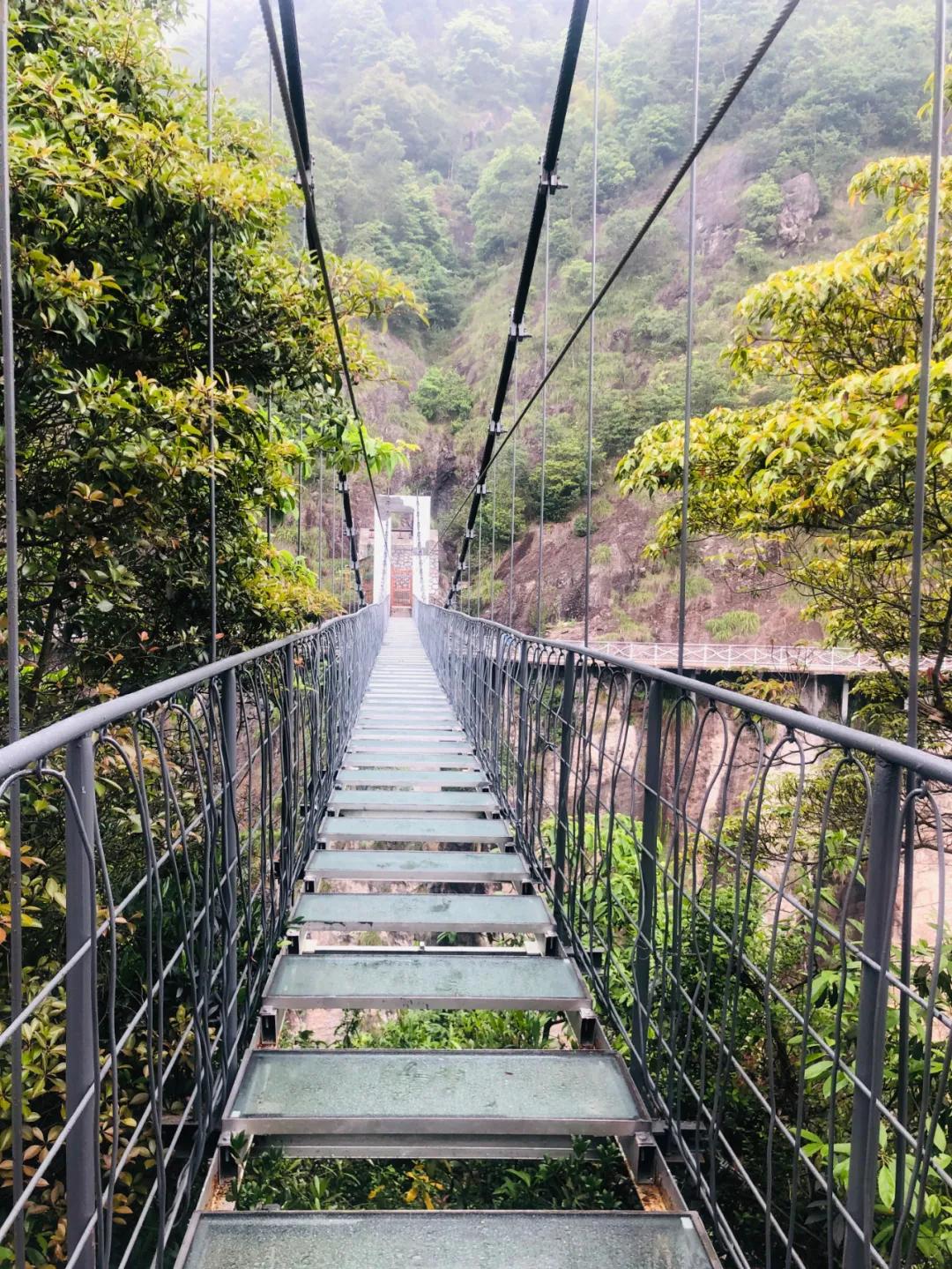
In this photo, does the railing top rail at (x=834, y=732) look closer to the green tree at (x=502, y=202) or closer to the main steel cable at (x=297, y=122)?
the main steel cable at (x=297, y=122)

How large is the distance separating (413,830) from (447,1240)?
160 centimetres

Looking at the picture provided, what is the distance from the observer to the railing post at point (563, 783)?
6.66 ft

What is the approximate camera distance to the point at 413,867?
2359 millimetres

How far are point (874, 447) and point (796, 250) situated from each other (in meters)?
22.9

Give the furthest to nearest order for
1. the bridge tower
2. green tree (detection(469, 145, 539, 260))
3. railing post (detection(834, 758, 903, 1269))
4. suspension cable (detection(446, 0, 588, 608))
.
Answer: green tree (detection(469, 145, 539, 260)) → the bridge tower → suspension cable (detection(446, 0, 588, 608)) → railing post (detection(834, 758, 903, 1269))

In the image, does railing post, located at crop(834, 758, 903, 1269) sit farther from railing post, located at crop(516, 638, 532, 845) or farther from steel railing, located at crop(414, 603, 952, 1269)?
railing post, located at crop(516, 638, 532, 845)

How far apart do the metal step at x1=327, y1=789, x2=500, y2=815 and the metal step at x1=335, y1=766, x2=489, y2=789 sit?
0.27ft

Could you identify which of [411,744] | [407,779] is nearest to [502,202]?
[411,744]

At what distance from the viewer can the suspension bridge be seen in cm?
78

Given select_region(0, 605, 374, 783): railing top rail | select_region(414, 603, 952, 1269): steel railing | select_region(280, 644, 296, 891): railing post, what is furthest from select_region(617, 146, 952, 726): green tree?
select_region(0, 605, 374, 783): railing top rail

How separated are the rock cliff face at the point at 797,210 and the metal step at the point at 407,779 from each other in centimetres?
2296

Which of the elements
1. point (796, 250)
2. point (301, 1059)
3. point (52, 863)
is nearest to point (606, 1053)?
point (301, 1059)

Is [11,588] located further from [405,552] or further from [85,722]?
[405,552]

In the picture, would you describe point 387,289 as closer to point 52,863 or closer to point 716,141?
point 52,863
